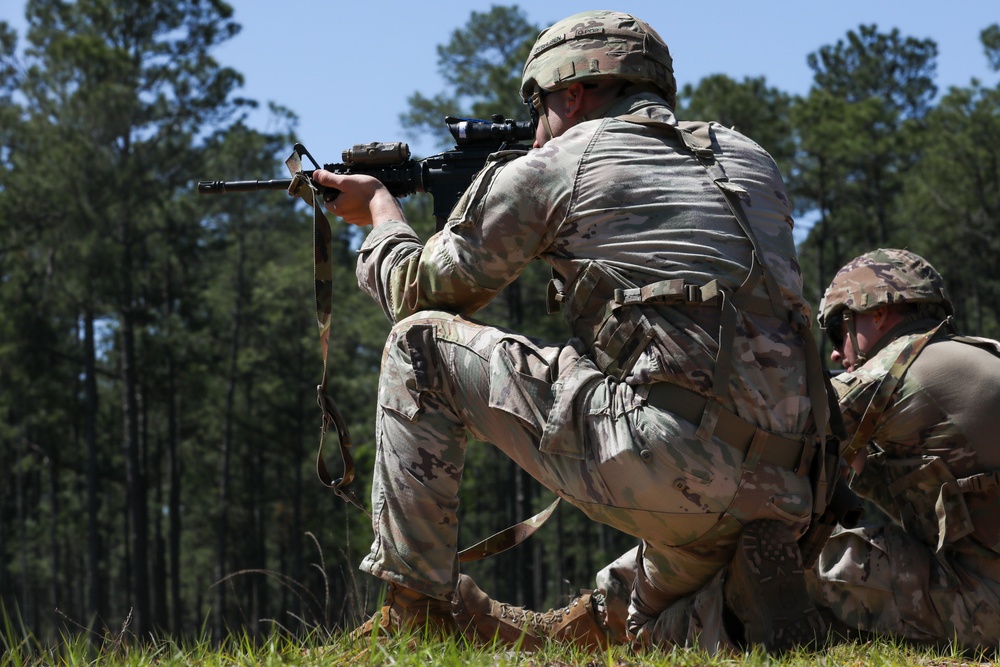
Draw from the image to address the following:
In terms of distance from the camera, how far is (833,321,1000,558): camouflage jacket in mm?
4070

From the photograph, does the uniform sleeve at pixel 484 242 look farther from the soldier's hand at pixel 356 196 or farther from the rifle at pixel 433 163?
the rifle at pixel 433 163

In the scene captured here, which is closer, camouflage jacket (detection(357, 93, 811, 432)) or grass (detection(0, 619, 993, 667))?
grass (detection(0, 619, 993, 667))

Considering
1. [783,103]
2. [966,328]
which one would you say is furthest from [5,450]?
[966,328]

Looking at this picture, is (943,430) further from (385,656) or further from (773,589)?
(385,656)

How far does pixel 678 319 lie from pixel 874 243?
113 ft

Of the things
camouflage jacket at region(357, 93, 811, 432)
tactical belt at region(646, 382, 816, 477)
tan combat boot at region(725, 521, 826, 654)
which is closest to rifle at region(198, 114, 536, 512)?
camouflage jacket at region(357, 93, 811, 432)

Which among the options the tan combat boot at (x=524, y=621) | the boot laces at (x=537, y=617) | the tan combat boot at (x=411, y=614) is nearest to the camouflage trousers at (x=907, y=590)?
the tan combat boot at (x=524, y=621)

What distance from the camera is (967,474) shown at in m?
4.10

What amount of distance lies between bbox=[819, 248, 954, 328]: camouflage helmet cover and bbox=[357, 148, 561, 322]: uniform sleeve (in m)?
1.49

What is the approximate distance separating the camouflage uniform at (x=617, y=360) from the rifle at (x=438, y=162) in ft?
2.89

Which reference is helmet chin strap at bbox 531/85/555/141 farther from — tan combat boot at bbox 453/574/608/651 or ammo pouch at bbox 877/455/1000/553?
ammo pouch at bbox 877/455/1000/553

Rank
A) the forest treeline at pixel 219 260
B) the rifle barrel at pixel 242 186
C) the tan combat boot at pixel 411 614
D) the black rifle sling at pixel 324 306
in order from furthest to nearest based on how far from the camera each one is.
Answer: the forest treeline at pixel 219 260 < the rifle barrel at pixel 242 186 < the black rifle sling at pixel 324 306 < the tan combat boot at pixel 411 614

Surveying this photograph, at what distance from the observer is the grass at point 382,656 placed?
2961 millimetres

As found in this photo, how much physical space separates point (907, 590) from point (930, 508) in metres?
0.32
